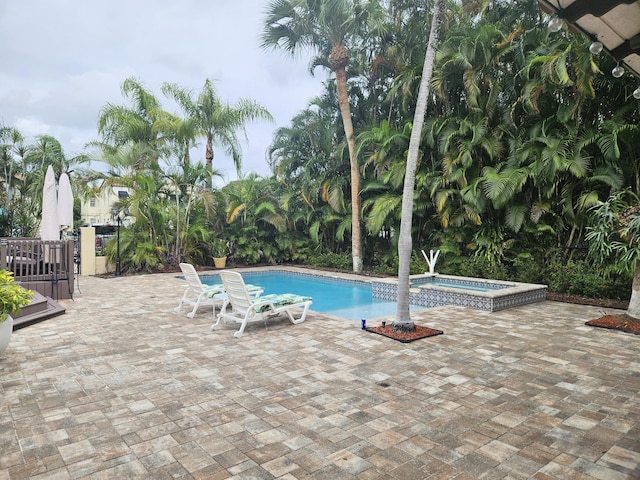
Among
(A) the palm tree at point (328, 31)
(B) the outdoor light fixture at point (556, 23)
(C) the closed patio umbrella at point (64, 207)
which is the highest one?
(A) the palm tree at point (328, 31)

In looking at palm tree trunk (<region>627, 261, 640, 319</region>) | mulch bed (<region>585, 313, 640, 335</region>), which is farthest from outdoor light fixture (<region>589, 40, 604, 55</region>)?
palm tree trunk (<region>627, 261, 640, 319</region>)

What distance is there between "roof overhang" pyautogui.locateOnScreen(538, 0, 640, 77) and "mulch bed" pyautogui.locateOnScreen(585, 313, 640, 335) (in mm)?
4456

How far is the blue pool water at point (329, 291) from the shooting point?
360 inches

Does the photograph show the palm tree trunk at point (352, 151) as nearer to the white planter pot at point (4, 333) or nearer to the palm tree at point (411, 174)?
the palm tree at point (411, 174)

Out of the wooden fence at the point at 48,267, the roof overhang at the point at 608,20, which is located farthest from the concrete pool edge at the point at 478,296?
the wooden fence at the point at 48,267

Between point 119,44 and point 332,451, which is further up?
point 119,44

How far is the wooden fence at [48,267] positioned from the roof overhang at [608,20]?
9.14 m

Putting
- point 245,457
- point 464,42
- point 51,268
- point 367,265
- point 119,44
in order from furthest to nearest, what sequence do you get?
point 119,44
point 367,265
point 464,42
point 51,268
point 245,457

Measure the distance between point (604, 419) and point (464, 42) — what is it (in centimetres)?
964

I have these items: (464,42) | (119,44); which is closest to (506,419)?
(464,42)

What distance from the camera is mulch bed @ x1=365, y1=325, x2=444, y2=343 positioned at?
588cm

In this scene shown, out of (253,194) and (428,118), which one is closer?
(428,118)

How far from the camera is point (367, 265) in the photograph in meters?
15.3

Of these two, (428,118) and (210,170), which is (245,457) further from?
(210,170)
